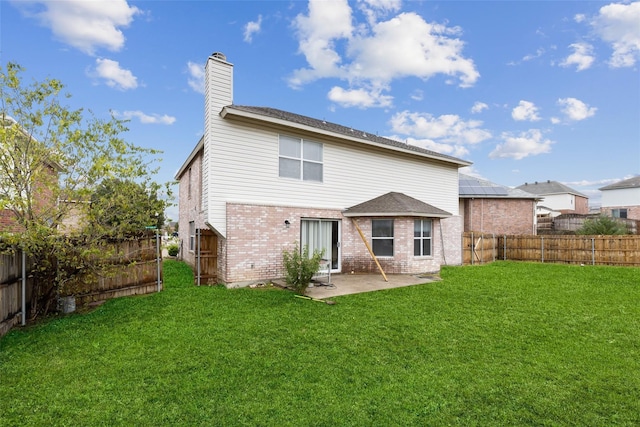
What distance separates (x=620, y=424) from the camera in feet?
10.0

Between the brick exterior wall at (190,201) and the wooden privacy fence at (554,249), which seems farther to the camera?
the wooden privacy fence at (554,249)

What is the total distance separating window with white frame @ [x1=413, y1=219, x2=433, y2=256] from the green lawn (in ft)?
14.9

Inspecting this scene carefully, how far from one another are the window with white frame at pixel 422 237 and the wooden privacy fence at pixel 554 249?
13.5ft

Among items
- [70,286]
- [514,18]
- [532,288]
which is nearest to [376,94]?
[514,18]

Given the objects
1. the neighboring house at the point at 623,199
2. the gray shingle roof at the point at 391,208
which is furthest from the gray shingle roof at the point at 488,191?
the neighboring house at the point at 623,199

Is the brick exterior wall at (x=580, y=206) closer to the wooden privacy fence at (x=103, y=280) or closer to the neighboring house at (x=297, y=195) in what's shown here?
the neighboring house at (x=297, y=195)

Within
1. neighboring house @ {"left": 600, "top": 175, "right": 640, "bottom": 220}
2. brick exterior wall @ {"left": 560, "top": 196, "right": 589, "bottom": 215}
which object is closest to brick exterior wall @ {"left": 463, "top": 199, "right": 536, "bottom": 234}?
neighboring house @ {"left": 600, "top": 175, "right": 640, "bottom": 220}

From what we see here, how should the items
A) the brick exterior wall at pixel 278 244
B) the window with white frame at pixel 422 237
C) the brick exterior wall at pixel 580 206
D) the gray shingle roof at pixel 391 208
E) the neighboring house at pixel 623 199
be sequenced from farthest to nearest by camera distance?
the brick exterior wall at pixel 580 206 → the neighboring house at pixel 623 199 → the window with white frame at pixel 422 237 → the gray shingle roof at pixel 391 208 → the brick exterior wall at pixel 278 244

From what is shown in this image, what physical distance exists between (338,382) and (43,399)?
3.34 m

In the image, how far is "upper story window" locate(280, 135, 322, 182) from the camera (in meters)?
10.5

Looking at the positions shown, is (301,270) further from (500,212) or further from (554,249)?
(500,212)

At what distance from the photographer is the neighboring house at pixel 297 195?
367 inches

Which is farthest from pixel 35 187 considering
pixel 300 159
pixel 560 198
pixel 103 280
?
pixel 560 198

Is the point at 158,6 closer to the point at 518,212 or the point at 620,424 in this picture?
the point at 620,424
